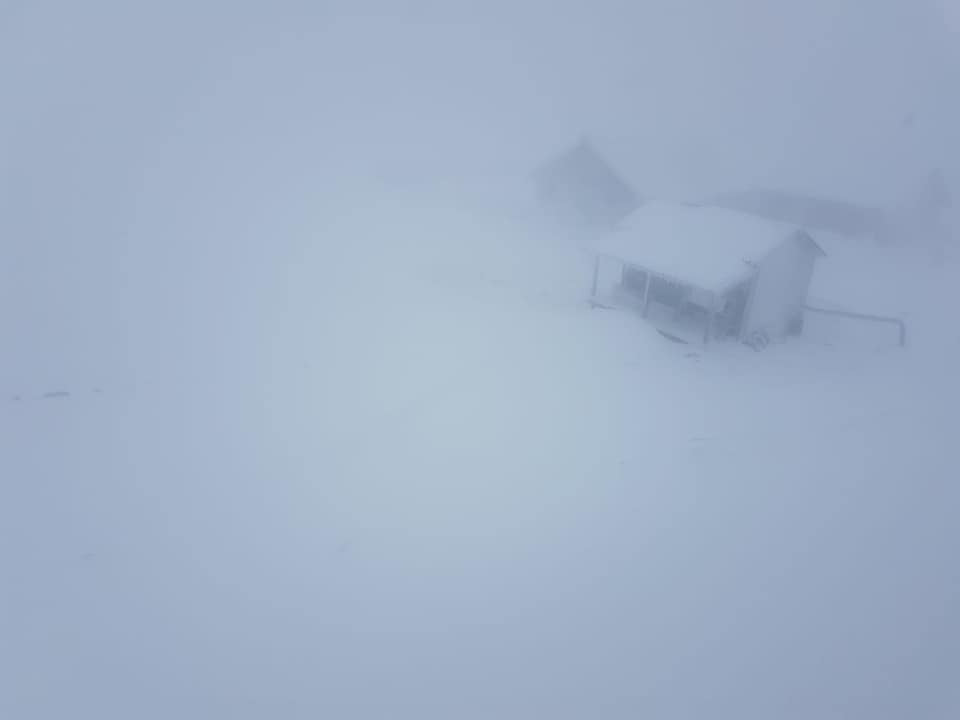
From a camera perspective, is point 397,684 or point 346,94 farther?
point 346,94

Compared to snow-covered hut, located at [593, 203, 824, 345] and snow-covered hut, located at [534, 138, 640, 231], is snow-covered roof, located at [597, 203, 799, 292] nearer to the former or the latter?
snow-covered hut, located at [593, 203, 824, 345]

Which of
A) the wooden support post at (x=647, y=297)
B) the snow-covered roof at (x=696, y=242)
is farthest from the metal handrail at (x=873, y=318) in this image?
the wooden support post at (x=647, y=297)

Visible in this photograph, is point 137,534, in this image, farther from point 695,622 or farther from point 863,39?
point 863,39

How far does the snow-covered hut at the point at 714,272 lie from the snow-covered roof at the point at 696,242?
3cm

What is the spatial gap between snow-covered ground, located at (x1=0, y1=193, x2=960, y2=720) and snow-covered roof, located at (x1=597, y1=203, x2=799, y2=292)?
7.41ft

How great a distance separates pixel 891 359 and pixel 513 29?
79373 mm

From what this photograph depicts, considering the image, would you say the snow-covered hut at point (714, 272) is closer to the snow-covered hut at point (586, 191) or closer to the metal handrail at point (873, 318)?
the metal handrail at point (873, 318)

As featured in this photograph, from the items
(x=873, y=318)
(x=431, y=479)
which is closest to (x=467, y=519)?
(x=431, y=479)

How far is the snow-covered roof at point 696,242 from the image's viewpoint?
19.8 metres

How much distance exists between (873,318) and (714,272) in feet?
22.9

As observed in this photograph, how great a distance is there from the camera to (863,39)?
6675cm

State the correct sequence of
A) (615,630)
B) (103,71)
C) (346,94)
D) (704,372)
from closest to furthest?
1. (615,630)
2. (704,372)
3. (103,71)
4. (346,94)

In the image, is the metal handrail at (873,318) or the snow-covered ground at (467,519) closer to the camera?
the snow-covered ground at (467,519)

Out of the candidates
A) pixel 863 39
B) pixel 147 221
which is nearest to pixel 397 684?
pixel 147 221
